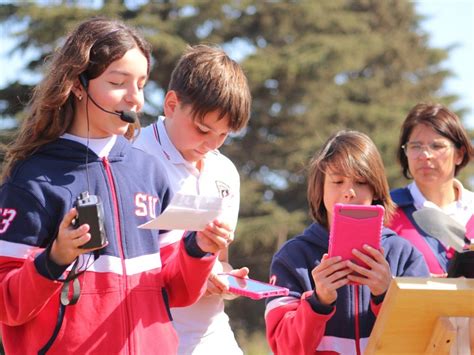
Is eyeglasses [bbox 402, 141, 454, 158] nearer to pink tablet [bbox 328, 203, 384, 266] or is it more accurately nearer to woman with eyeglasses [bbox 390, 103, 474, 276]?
woman with eyeglasses [bbox 390, 103, 474, 276]

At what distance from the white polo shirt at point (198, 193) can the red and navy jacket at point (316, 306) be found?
0.25 metres

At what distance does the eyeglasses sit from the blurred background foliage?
1054 centimetres

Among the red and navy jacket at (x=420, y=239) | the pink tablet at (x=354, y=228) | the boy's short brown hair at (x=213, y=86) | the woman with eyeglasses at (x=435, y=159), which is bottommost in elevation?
the red and navy jacket at (x=420, y=239)

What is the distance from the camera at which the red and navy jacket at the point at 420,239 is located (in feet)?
14.2

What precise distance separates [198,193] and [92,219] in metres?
1.21

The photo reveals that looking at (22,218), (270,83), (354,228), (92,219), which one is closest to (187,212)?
(92,219)

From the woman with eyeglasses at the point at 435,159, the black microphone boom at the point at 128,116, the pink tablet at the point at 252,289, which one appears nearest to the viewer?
the black microphone boom at the point at 128,116

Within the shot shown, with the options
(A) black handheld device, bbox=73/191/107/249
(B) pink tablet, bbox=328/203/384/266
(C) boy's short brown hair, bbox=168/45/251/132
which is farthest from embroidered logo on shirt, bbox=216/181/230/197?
(A) black handheld device, bbox=73/191/107/249

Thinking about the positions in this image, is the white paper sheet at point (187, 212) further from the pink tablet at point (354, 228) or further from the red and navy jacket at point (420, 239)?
the red and navy jacket at point (420, 239)

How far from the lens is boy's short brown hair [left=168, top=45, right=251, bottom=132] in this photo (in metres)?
3.48

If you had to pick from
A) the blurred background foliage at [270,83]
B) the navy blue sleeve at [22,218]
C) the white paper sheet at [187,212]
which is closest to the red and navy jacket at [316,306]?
the white paper sheet at [187,212]

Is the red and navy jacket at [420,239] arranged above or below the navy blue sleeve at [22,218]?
below

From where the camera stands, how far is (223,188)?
3.80 metres

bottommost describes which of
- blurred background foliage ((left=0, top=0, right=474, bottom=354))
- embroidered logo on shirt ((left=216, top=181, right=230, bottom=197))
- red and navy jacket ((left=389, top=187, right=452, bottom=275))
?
blurred background foliage ((left=0, top=0, right=474, bottom=354))
